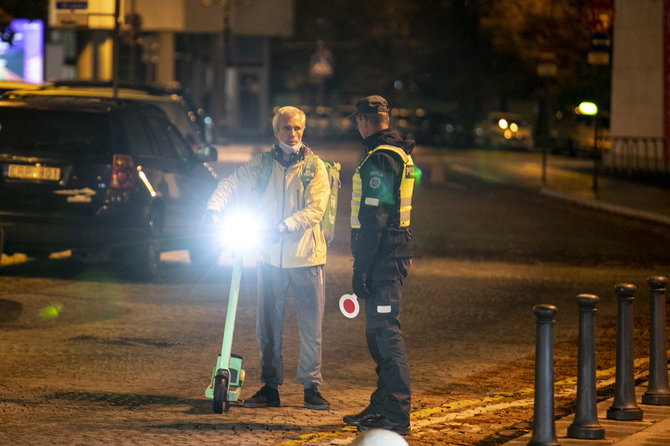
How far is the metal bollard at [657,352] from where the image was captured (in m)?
7.79

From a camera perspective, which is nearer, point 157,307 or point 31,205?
point 157,307

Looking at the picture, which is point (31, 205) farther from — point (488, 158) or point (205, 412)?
point (488, 158)

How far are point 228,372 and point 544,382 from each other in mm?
2063

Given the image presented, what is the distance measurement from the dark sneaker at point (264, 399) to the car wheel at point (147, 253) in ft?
18.1

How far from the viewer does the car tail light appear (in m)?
12.8

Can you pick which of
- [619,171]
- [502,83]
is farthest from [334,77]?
[619,171]

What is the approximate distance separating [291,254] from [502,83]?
186ft

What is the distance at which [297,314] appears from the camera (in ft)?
25.6

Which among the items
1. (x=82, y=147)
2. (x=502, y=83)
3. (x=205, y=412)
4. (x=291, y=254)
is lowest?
(x=205, y=412)

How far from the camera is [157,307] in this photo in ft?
38.7

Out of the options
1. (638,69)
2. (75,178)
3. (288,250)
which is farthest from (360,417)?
(638,69)

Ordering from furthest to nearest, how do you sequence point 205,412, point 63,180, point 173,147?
1. point 173,147
2. point 63,180
3. point 205,412

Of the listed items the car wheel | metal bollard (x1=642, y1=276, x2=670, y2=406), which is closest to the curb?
the car wheel

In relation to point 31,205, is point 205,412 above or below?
below
